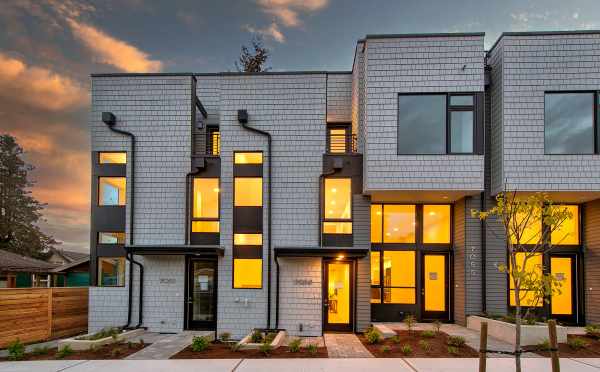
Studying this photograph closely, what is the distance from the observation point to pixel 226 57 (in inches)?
920

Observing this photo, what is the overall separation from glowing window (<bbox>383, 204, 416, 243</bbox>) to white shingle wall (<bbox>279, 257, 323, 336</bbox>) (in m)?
2.96

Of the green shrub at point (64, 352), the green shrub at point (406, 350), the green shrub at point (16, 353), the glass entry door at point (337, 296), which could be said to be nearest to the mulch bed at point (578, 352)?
the green shrub at point (406, 350)

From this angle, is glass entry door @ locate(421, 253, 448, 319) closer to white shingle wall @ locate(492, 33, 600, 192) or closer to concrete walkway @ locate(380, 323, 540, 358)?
concrete walkway @ locate(380, 323, 540, 358)

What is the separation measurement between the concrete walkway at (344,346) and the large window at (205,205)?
4429 millimetres

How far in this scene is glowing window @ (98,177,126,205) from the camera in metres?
11.8

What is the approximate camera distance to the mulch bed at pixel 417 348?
8.09m

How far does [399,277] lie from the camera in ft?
41.2

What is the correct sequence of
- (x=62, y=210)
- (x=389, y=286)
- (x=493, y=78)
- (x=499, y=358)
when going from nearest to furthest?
(x=499, y=358)
(x=493, y=78)
(x=389, y=286)
(x=62, y=210)

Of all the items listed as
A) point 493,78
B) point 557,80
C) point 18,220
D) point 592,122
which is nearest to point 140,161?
point 493,78

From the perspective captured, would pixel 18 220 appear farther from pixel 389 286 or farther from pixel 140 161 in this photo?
pixel 389 286

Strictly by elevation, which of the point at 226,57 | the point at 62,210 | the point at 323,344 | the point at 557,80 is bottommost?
the point at 323,344

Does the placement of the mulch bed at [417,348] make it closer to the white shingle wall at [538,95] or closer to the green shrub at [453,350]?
the green shrub at [453,350]

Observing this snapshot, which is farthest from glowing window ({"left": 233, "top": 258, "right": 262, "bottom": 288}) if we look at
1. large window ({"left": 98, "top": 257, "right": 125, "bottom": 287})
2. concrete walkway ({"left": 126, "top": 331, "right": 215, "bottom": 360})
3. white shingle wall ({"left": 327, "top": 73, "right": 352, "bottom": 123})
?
white shingle wall ({"left": 327, "top": 73, "right": 352, "bottom": 123})

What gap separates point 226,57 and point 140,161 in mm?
13517
